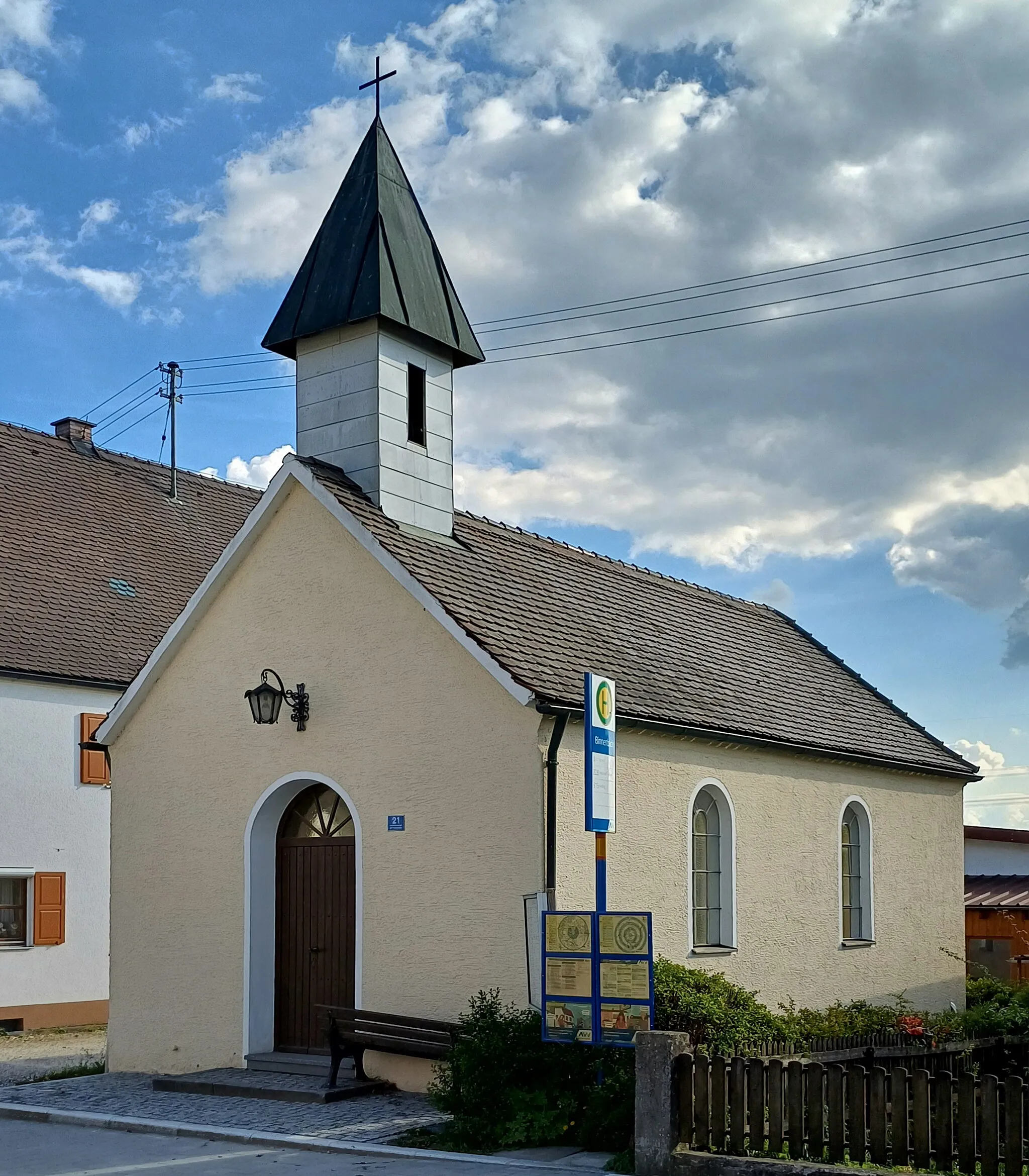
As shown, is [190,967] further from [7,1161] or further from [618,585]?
[618,585]

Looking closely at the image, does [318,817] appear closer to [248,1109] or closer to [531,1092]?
[248,1109]

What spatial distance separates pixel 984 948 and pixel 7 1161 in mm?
17101

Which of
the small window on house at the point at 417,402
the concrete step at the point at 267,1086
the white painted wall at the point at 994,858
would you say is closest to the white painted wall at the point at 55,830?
the concrete step at the point at 267,1086

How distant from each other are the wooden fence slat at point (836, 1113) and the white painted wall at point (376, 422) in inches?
308

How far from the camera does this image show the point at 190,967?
49.7 feet

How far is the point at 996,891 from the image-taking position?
2470 cm

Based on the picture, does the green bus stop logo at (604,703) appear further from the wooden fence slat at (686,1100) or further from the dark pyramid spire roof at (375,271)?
the dark pyramid spire roof at (375,271)

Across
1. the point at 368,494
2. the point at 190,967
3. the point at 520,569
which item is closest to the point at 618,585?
the point at 520,569

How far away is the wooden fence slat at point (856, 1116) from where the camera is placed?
31.0 feet

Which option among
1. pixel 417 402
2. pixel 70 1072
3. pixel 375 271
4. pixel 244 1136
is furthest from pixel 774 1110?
pixel 375 271

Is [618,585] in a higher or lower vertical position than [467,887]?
higher

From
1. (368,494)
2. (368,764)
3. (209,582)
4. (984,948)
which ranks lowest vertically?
(984,948)

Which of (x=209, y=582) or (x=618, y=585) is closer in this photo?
(x=209, y=582)

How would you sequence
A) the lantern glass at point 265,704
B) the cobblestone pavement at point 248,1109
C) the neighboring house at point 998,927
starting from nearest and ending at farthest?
the cobblestone pavement at point 248,1109 < the lantern glass at point 265,704 < the neighboring house at point 998,927
